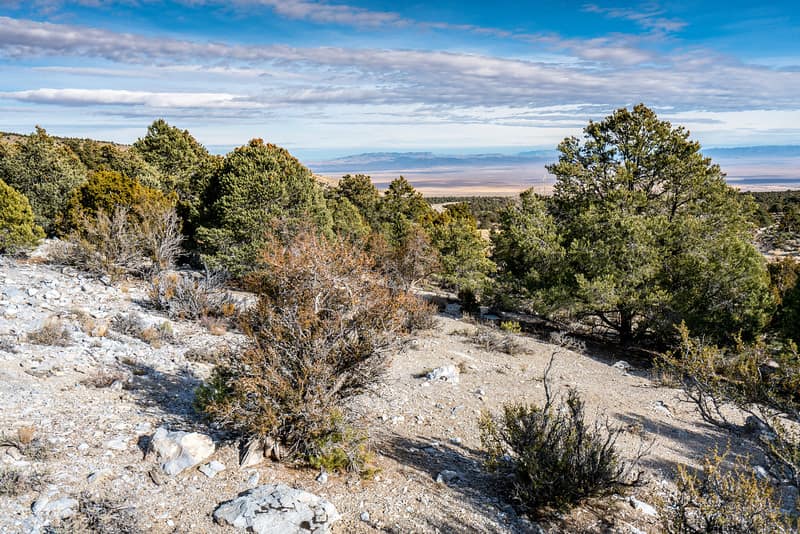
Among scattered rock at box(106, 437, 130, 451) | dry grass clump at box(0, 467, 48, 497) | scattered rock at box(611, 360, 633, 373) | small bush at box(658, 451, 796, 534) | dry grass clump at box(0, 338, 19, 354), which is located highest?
small bush at box(658, 451, 796, 534)

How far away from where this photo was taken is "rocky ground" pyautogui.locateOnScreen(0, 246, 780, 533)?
518cm

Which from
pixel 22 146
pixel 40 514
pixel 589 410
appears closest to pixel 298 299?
pixel 40 514

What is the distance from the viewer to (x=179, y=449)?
18.9 ft

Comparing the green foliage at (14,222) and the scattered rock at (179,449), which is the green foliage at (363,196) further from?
the scattered rock at (179,449)

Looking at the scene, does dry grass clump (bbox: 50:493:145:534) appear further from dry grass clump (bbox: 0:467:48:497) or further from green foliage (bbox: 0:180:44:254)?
green foliage (bbox: 0:180:44:254)

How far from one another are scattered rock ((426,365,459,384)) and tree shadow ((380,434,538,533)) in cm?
315

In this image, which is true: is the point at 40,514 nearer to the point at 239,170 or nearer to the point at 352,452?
the point at 352,452

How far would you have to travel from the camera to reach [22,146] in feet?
85.7

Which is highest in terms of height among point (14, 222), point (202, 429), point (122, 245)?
point (14, 222)

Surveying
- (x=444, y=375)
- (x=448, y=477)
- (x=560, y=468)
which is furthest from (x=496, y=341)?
(x=560, y=468)

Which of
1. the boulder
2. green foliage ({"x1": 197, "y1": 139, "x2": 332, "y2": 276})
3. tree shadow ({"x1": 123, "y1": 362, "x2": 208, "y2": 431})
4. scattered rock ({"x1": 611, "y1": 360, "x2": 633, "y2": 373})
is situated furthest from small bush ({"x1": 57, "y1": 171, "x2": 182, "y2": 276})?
scattered rock ({"x1": 611, "y1": 360, "x2": 633, "y2": 373})

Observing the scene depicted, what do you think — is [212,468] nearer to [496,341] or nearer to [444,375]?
[444,375]

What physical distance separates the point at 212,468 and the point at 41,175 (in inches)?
1091

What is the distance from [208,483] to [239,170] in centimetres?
1620
